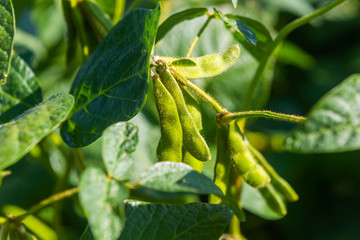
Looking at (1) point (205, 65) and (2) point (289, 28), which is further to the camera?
(2) point (289, 28)

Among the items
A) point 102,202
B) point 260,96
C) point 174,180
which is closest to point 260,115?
point 174,180

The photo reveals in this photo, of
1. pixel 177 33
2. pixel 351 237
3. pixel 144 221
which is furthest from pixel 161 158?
pixel 351 237

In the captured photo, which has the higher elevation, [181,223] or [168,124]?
[168,124]

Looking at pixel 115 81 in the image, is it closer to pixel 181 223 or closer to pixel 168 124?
pixel 168 124

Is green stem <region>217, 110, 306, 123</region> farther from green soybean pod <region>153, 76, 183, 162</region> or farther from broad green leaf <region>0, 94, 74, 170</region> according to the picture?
broad green leaf <region>0, 94, 74, 170</region>

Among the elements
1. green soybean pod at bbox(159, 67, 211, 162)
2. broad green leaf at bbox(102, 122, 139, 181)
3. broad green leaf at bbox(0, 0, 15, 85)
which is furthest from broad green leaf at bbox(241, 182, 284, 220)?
broad green leaf at bbox(0, 0, 15, 85)

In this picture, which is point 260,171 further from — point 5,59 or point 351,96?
point 5,59
